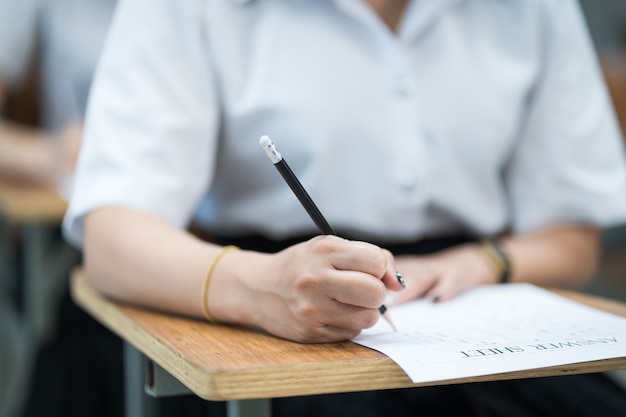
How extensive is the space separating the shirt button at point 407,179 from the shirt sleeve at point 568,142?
21cm

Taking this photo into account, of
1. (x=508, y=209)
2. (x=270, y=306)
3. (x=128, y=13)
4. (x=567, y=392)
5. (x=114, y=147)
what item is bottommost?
(x=567, y=392)

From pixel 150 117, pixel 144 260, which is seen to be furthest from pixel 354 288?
pixel 150 117

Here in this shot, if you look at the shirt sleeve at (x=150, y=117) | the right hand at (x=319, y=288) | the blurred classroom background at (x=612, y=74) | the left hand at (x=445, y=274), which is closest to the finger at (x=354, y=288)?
the right hand at (x=319, y=288)

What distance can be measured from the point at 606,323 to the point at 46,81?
2.05 m

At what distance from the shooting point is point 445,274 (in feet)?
3.19

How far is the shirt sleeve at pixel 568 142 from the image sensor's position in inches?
47.1

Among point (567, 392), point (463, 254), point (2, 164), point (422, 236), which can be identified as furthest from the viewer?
point (2, 164)

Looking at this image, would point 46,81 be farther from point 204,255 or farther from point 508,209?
point 204,255

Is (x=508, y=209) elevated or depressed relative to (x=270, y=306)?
depressed

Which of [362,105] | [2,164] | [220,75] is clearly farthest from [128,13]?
[2,164]

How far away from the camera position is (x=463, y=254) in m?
1.07

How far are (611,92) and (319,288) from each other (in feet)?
7.39

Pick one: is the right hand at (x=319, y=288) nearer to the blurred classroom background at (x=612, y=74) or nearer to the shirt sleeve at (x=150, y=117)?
the shirt sleeve at (x=150, y=117)

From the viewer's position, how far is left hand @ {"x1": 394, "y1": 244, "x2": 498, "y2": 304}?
932 millimetres
